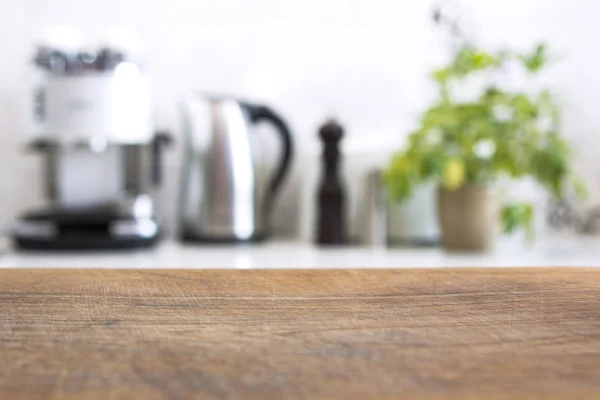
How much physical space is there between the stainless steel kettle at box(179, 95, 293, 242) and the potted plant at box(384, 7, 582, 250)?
0.25 meters

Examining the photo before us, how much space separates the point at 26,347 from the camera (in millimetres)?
418

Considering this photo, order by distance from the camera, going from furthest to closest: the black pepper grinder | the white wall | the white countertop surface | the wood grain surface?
the white wall, the black pepper grinder, the white countertop surface, the wood grain surface

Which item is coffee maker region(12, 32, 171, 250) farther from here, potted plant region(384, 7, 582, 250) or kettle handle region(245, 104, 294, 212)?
potted plant region(384, 7, 582, 250)

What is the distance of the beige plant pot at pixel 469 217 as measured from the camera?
38.0 inches

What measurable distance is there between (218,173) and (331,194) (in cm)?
19

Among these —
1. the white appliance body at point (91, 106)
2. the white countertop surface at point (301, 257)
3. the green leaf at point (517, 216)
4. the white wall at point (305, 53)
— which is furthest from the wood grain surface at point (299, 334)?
the white wall at point (305, 53)

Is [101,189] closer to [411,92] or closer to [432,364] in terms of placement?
[411,92]

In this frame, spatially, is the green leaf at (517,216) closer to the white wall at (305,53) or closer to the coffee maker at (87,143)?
the white wall at (305,53)

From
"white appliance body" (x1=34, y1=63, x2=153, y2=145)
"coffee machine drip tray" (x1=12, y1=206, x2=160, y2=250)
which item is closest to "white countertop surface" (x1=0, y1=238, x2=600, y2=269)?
"coffee machine drip tray" (x1=12, y1=206, x2=160, y2=250)

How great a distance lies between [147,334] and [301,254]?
53 cm

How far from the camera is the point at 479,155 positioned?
3.14ft

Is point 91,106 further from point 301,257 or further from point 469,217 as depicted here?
point 469,217

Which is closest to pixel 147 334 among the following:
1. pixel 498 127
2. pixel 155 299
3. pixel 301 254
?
pixel 155 299

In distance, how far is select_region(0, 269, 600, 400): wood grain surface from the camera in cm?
37
